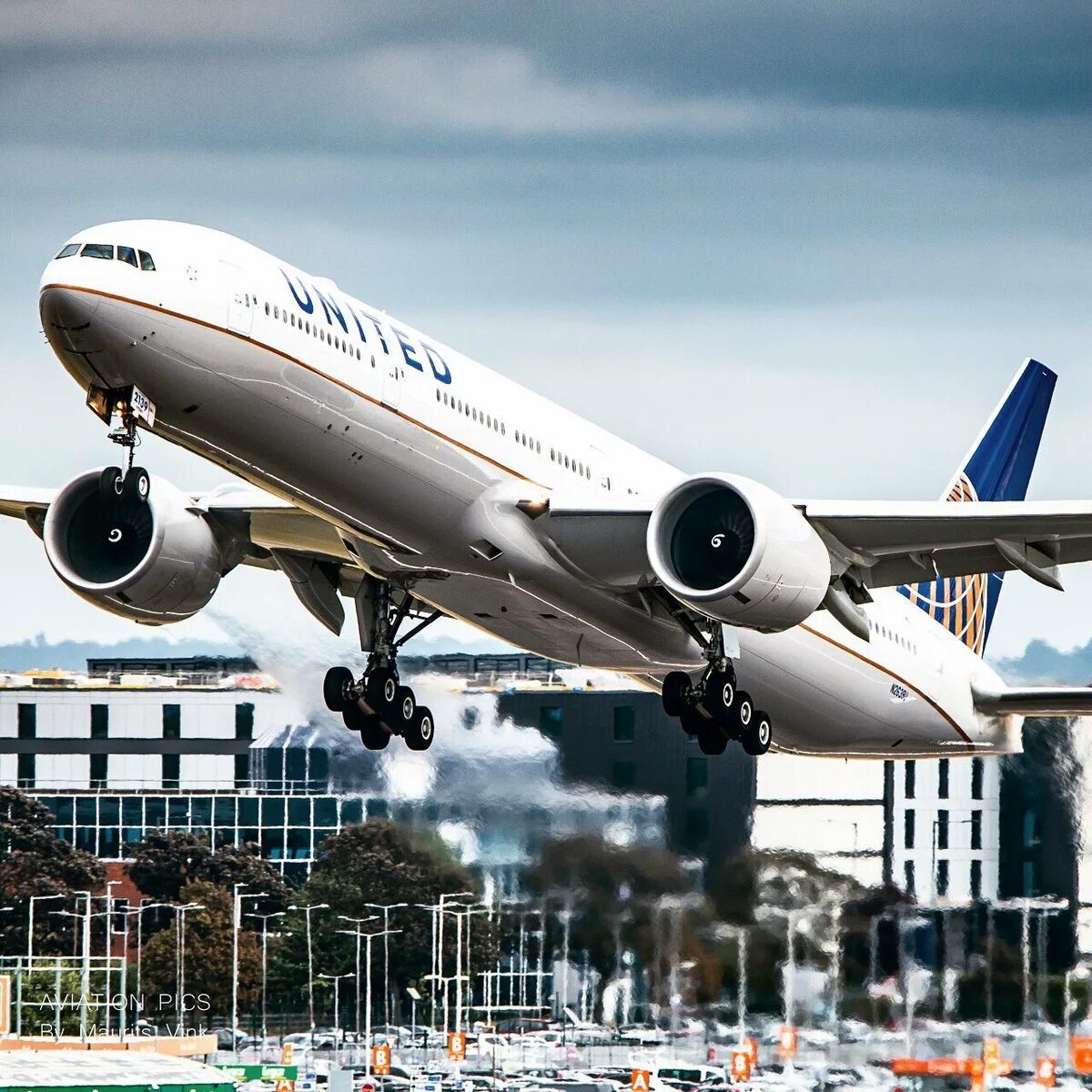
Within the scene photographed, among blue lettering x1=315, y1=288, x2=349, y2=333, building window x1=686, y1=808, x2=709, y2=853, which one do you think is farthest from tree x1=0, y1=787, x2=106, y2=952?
blue lettering x1=315, y1=288, x2=349, y2=333

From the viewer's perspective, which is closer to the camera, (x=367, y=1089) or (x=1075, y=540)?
(x=1075, y=540)

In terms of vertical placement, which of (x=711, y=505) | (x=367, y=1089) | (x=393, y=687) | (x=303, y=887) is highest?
(x=711, y=505)

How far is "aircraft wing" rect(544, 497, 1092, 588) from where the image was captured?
28094mm

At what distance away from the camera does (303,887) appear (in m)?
44.7

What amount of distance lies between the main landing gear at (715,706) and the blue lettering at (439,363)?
4.82 metres

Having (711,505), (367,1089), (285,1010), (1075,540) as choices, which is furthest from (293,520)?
(285,1010)

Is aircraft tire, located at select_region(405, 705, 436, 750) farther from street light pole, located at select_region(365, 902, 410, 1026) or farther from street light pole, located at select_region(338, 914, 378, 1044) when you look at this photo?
street light pole, located at select_region(338, 914, 378, 1044)

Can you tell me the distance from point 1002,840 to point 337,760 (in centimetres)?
1081

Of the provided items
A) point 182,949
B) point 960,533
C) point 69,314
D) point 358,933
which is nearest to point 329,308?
point 69,314

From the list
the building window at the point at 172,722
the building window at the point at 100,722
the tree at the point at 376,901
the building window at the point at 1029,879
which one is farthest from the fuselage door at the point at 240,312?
the building window at the point at 100,722

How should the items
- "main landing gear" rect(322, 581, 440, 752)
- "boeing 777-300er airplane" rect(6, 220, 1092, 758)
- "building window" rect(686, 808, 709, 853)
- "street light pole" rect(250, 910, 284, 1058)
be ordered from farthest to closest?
"street light pole" rect(250, 910, 284, 1058) < "building window" rect(686, 808, 709, 853) < "main landing gear" rect(322, 581, 440, 752) < "boeing 777-300er airplane" rect(6, 220, 1092, 758)

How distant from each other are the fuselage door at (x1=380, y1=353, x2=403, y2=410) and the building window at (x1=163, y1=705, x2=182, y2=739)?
85.8 ft

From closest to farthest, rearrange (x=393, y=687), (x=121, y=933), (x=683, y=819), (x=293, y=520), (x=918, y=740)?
(x=293, y=520) → (x=393, y=687) → (x=918, y=740) → (x=683, y=819) → (x=121, y=933)

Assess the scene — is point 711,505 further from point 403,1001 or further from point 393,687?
point 403,1001
